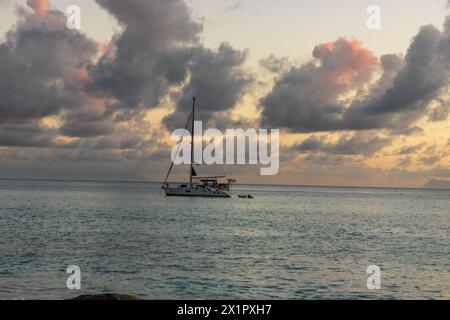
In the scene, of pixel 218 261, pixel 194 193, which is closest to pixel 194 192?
pixel 194 193

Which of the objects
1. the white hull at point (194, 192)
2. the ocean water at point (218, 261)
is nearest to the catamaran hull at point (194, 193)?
the white hull at point (194, 192)

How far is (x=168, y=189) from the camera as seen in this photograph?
148375 mm

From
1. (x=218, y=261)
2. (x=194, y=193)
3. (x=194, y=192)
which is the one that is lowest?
(x=218, y=261)

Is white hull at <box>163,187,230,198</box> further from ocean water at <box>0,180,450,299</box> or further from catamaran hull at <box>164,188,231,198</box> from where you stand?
ocean water at <box>0,180,450,299</box>

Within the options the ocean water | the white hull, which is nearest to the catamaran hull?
the white hull

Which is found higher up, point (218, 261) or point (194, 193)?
point (194, 193)

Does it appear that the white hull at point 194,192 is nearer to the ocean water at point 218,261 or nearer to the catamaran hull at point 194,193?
the catamaran hull at point 194,193

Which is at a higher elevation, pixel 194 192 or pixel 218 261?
pixel 194 192

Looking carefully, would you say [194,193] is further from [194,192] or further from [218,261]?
[218,261]

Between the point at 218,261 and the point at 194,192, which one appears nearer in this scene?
the point at 218,261
